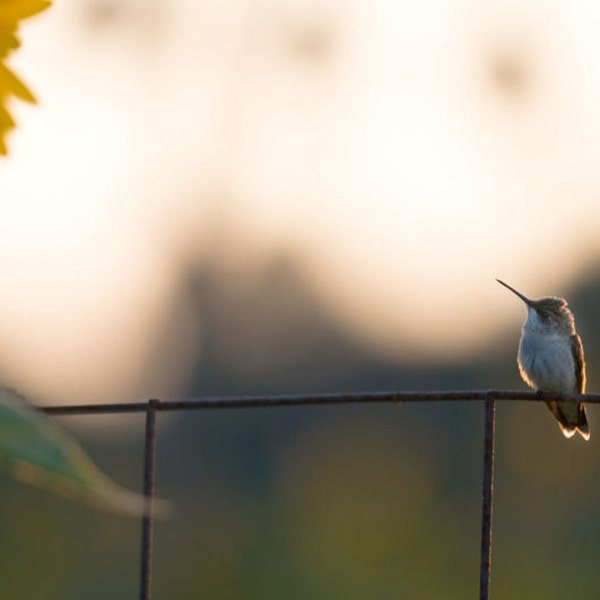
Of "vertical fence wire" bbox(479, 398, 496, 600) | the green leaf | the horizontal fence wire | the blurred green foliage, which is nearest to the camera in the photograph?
the green leaf

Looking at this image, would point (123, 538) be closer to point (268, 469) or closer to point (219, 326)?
point (268, 469)

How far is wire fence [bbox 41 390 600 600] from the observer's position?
6.21ft

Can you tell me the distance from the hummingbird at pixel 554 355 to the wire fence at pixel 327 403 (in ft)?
16.1

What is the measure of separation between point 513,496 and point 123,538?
22.2ft

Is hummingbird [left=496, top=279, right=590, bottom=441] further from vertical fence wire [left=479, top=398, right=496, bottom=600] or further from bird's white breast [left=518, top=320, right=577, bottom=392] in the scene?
vertical fence wire [left=479, top=398, right=496, bottom=600]

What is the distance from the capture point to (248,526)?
3375cm

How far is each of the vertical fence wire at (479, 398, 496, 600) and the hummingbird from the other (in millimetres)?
4923

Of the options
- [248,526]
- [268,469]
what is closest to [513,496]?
[248,526]

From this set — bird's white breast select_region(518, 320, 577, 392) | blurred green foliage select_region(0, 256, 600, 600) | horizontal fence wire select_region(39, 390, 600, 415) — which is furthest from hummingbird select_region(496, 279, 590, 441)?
blurred green foliage select_region(0, 256, 600, 600)

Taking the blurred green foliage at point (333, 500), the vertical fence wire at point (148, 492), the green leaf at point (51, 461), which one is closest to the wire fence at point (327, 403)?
the vertical fence wire at point (148, 492)

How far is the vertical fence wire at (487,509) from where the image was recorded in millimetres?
1849

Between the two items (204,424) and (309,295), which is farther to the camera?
(309,295)

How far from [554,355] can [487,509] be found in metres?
5.77

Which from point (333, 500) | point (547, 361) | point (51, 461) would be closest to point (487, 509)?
point (51, 461)
